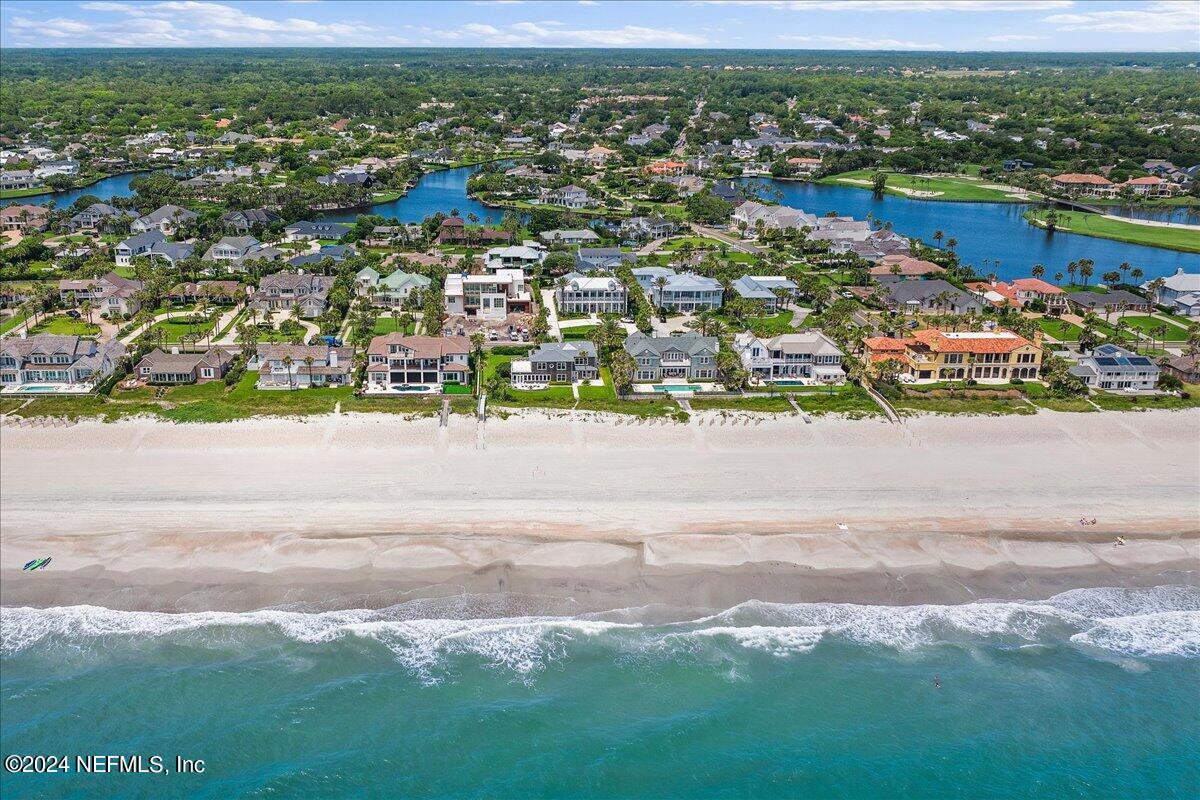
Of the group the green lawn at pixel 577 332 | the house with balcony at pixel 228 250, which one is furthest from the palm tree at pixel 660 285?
the house with balcony at pixel 228 250

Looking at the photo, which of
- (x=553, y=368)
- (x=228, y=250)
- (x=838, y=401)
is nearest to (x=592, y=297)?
(x=553, y=368)

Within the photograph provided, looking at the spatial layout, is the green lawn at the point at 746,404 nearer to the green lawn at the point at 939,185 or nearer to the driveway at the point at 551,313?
the driveway at the point at 551,313

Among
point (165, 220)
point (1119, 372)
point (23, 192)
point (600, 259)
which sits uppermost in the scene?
point (165, 220)

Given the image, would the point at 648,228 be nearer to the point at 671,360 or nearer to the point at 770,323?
the point at 770,323

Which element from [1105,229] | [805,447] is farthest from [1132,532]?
[1105,229]

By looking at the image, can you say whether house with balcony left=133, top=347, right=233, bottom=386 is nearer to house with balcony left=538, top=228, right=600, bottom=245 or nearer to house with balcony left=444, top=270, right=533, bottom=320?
house with balcony left=444, top=270, right=533, bottom=320

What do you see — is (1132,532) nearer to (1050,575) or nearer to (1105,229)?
(1050,575)
